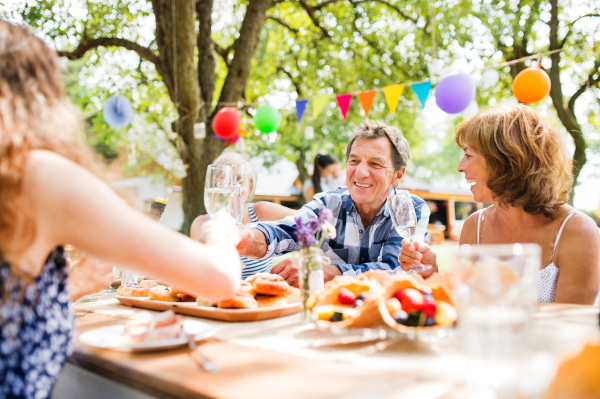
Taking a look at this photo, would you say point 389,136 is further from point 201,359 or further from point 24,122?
point 24,122

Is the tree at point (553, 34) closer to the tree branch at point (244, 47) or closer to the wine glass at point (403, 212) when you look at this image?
the tree branch at point (244, 47)

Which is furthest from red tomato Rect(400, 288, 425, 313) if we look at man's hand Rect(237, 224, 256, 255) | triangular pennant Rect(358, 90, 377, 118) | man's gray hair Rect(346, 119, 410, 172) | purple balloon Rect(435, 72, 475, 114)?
triangular pennant Rect(358, 90, 377, 118)

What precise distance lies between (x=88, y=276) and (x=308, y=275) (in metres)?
0.76

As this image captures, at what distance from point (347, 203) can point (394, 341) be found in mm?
1816

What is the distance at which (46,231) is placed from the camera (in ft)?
2.88

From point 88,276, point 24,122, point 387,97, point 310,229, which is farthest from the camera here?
point 387,97

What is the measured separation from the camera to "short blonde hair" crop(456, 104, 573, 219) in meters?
2.12

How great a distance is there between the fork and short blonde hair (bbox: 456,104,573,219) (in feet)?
5.56

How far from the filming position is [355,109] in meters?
9.87

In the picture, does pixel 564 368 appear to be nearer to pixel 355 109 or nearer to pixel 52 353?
pixel 52 353

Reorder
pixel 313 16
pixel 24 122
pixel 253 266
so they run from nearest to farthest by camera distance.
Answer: pixel 24 122 < pixel 253 266 < pixel 313 16

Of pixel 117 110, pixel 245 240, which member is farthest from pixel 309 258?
pixel 117 110

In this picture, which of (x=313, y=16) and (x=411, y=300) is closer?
(x=411, y=300)

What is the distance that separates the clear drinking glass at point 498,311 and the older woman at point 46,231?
54cm
